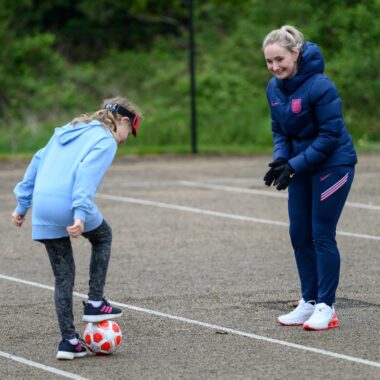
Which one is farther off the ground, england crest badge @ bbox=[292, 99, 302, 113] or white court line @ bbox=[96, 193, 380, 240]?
england crest badge @ bbox=[292, 99, 302, 113]

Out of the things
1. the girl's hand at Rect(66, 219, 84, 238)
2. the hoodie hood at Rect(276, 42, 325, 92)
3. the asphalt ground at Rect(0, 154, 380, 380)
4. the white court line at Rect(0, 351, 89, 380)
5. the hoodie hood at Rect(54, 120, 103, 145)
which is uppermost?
the hoodie hood at Rect(276, 42, 325, 92)

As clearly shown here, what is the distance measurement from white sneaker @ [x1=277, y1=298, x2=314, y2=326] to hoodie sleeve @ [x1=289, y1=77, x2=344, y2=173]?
3.53ft

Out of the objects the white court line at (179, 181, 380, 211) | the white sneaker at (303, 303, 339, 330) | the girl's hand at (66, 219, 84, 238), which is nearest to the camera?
the girl's hand at (66, 219, 84, 238)

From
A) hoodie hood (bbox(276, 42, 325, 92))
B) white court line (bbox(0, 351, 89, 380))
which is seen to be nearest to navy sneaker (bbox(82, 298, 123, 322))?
white court line (bbox(0, 351, 89, 380))

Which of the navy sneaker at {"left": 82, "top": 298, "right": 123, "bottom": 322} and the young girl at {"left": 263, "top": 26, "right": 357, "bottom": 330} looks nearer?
the navy sneaker at {"left": 82, "top": 298, "right": 123, "bottom": 322}

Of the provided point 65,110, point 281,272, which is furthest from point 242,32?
point 281,272

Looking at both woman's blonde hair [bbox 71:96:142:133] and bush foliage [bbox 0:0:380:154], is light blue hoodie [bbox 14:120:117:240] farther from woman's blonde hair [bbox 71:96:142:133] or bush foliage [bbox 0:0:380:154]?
bush foliage [bbox 0:0:380:154]

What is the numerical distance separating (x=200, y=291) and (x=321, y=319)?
6.00 feet

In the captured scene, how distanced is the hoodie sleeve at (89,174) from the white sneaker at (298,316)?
2.02m

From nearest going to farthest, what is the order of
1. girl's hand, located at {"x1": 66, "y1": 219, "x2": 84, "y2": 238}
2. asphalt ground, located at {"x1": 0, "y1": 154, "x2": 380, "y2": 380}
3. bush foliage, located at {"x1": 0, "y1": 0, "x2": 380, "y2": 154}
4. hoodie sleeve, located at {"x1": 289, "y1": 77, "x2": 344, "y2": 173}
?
1. girl's hand, located at {"x1": 66, "y1": 219, "x2": 84, "y2": 238}
2. asphalt ground, located at {"x1": 0, "y1": 154, "x2": 380, "y2": 380}
3. hoodie sleeve, located at {"x1": 289, "y1": 77, "x2": 344, "y2": 173}
4. bush foliage, located at {"x1": 0, "y1": 0, "x2": 380, "y2": 154}

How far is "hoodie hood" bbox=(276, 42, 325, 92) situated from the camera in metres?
7.92

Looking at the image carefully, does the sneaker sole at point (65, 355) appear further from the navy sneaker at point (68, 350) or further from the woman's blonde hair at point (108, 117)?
the woman's blonde hair at point (108, 117)

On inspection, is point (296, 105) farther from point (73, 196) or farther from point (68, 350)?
point (68, 350)

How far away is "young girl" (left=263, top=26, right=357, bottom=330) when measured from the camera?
7.86m
